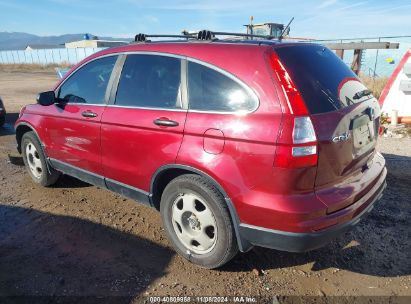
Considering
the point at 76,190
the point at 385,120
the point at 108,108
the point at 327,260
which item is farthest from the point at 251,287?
the point at 385,120

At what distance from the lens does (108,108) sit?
11.9 feet

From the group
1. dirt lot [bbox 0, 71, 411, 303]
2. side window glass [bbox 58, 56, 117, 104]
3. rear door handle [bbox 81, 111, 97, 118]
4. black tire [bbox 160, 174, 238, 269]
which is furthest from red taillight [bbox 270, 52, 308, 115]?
rear door handle [bbox 81, 111, 97, 118]

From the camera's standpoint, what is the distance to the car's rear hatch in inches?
99.6

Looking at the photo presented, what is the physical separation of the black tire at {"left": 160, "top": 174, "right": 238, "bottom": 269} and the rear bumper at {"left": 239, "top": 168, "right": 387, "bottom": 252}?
151mm

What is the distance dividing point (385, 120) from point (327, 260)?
5.41 metres

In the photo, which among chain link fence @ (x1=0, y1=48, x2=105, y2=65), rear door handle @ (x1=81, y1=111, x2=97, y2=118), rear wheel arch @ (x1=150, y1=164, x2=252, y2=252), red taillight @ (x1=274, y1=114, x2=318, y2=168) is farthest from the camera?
chain link fence @ (x1=0, y1=48, x2=105, y2=65)

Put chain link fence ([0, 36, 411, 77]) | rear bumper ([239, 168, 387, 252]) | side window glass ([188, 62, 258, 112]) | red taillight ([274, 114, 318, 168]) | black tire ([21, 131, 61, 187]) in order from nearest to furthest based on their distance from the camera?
1. red taillight ([274, 114, 318, 168])
2. rear bumper ([239, 168, 387, 252])
3. side window glass ([188, 62, 258, 112])
4. black tire ([21, 131, 61, 187])
5. chain link fence ([0, 36, 411, 77])

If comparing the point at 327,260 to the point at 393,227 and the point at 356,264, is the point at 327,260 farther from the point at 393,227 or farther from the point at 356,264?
the point at 393,227

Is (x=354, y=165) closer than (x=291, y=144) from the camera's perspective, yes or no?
No

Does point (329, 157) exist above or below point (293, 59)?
below

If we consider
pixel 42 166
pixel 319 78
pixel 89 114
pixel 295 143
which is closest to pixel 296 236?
pixel 295 143

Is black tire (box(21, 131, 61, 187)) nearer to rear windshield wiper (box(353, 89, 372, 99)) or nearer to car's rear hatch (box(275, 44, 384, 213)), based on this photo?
car's rear hatch (box(275, 44, 384, 213))

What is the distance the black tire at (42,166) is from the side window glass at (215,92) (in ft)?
9.20

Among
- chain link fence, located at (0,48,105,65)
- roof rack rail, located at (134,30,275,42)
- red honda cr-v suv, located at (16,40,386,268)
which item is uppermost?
roof rack rail, located at (134,30,275,42)
